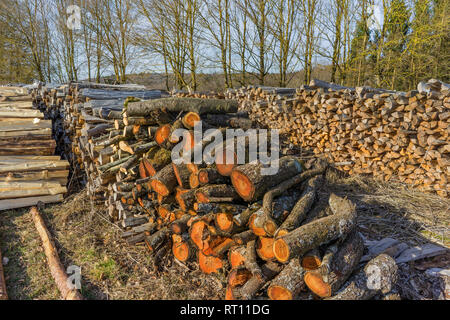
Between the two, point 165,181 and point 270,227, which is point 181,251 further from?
point 270,227

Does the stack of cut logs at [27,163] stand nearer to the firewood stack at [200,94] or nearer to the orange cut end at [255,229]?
the orange cut end at [255,229]

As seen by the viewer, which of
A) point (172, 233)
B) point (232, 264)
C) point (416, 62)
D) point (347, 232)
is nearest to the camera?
point (347, 232)

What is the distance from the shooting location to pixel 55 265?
339 centimetres

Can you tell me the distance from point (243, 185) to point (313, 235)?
2.94 feet

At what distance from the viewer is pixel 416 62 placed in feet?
35.8

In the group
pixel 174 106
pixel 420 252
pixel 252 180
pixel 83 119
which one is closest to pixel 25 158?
pixel 83 119

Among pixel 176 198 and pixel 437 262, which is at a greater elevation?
pixel 176 198

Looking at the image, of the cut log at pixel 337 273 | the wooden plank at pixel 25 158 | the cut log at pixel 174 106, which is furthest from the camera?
the wooden plank at pixel 25 158

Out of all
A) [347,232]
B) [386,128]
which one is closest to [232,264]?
[347,232]

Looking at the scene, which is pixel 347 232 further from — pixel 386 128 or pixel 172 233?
pixel 386 128

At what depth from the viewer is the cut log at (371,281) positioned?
2.22 metres

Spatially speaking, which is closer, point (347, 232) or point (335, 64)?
point (347, 232)

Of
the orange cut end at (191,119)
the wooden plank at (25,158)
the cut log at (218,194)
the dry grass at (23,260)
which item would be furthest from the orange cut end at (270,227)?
the wooden plank at (25,158)
